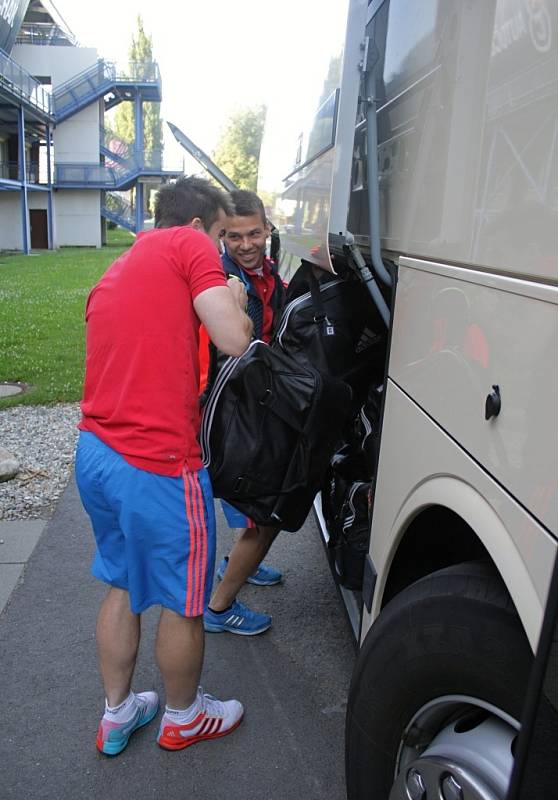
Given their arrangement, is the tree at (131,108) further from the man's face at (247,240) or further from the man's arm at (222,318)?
the man's arm at (222,318)

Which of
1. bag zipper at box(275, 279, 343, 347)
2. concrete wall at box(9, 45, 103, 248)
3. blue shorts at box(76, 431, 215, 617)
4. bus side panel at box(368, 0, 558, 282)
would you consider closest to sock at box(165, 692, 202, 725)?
blue shorts at box(76, 431, 215, 617)

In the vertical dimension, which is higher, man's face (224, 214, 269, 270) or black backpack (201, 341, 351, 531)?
man's face (224, 214, 269, 270)

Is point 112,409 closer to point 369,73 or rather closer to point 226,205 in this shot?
point 226,205

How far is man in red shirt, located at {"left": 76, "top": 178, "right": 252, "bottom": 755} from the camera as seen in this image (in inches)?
89.2

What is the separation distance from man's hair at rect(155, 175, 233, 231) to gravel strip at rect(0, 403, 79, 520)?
274 cm

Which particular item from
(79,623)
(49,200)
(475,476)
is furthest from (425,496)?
(49,200)

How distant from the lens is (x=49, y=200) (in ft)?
124

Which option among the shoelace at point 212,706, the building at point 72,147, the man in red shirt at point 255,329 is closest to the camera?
the shoelace at point 212,706

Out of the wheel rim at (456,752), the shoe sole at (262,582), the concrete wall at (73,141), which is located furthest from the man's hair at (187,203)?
the concrete wall at (73,141)

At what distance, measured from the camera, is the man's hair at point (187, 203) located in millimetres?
2471

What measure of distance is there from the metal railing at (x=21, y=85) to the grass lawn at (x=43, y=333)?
12715mm

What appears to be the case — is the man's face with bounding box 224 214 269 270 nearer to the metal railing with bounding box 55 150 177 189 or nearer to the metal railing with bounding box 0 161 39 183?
the metal railing with bounding box 0 161 39 183

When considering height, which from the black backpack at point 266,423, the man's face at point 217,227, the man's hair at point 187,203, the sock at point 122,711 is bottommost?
the sock at point 122,711

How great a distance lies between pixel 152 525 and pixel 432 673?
3.38ft
